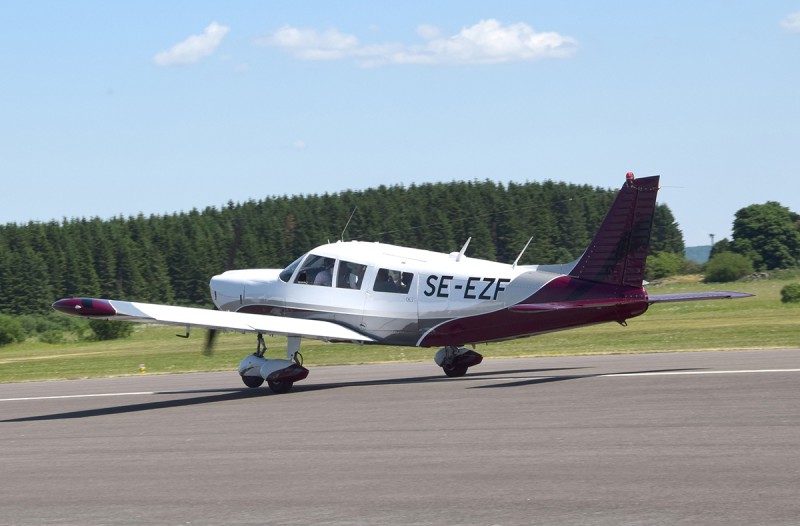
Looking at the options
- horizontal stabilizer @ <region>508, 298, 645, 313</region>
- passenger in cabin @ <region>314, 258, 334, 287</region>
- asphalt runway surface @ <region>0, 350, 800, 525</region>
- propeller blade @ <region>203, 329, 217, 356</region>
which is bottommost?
asphalt runway surface @ <region>0, 350, 800, 525</region>

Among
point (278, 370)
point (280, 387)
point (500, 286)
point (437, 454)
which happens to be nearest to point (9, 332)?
point (280, 387)

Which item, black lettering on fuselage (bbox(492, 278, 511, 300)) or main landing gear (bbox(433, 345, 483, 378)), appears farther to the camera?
main landing gear (bbox(433, 345, 483, 378))

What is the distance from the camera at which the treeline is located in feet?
444

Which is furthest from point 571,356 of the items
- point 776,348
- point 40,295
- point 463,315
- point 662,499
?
point 40,295

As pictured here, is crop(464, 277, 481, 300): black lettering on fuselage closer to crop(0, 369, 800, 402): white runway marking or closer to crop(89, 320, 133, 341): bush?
crop(0, 369, 800, 402): white runway marking

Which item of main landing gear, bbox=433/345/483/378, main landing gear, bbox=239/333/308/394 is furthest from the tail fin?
main landing gear, bbox=239/333/308/394

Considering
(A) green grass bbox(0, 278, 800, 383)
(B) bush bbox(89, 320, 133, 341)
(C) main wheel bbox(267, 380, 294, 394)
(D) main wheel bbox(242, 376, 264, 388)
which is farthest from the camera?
(B) bush bbox(89, 320, 133, 341)

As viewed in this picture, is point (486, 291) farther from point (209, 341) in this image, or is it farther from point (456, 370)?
point (209, 341)

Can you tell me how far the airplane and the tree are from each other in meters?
125

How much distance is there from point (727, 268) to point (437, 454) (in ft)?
359

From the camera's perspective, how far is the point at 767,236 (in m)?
144

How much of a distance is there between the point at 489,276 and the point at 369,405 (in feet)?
14.2

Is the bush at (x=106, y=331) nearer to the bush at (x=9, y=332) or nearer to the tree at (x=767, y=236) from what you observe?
the bush at (x=9, y=332)

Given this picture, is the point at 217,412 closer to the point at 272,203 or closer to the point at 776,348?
the point at 776,348
